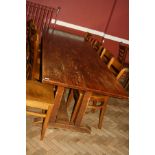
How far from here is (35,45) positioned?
2523 mm

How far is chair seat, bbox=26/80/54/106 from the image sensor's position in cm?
206

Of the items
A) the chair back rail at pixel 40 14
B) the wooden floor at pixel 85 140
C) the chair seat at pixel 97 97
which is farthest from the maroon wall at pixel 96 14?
the chair seat at pixel 97 97

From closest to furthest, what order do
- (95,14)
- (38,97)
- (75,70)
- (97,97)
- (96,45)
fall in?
(38,97) < (75,70) < (97,97) < (96,45) < (95,14)

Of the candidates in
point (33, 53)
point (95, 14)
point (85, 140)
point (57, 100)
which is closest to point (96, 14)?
point (95, 14)

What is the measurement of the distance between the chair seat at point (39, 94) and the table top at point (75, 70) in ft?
0.86

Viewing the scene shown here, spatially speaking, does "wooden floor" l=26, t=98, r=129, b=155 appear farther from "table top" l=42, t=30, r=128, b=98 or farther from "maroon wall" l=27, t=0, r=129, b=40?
"maroon wall" l=27, t=0, r=129, b=40

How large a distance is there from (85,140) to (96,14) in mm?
3443

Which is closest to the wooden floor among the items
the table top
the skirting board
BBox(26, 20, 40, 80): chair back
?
BBox(26, 20, 40, 80): chair back

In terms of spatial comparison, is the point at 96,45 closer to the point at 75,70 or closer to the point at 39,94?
the point at 75,70

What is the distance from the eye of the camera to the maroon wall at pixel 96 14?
4906mm

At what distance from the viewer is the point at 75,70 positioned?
237cm

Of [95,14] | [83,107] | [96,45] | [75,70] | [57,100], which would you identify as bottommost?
[83,107]
